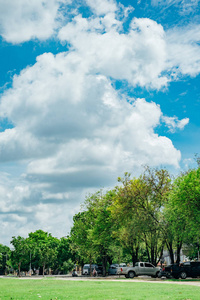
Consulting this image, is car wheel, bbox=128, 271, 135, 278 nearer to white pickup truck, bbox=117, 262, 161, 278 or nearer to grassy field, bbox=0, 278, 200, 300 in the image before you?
white pickup truck, bbox=117, 262, 161, 278

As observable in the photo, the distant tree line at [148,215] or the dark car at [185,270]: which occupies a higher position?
the distant tree line at [148,215]

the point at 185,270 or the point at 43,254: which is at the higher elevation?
the point at 43,254

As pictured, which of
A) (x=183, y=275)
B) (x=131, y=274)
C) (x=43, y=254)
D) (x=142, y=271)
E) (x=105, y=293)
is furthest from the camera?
(x=43, y=254)

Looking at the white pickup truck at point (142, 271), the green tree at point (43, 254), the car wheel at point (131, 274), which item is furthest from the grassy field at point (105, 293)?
the green tree at point (43, 254)

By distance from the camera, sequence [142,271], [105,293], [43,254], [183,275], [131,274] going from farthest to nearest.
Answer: [43,254] → [131,274] → [142,271] → [183,275] → [105,293]

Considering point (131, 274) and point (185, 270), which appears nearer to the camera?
point (185, 270)

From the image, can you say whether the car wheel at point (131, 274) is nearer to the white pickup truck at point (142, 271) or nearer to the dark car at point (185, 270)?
the white pickup truck at point (142, 271)

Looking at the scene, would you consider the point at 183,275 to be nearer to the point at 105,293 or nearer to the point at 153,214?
the point at 153,214

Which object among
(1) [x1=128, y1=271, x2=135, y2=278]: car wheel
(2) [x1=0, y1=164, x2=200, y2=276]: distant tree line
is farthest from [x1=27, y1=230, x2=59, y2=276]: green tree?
(1) [x1=128, y1=271, x2=135, y2=278]: car wheel

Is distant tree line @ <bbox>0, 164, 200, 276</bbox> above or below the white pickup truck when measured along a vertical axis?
above

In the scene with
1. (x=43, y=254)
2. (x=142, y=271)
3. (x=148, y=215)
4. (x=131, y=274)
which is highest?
(x=148, y=215)

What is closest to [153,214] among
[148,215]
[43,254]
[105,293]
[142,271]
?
[148,215]

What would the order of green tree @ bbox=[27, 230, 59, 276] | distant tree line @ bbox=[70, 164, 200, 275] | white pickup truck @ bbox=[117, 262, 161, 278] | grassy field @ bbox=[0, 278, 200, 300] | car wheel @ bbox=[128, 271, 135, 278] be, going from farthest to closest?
green tree @ bbox=[27, 230, 59, 276], car wheel @ bbox=[128, 271, 135, 278], white pickup truck @ bbox=[117, 262, 161, 278], distant tree line @ bbox=[70, 164, 200, 275], grassy field @ bbox=[0, 278, 200, 300]

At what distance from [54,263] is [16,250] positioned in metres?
17.9
